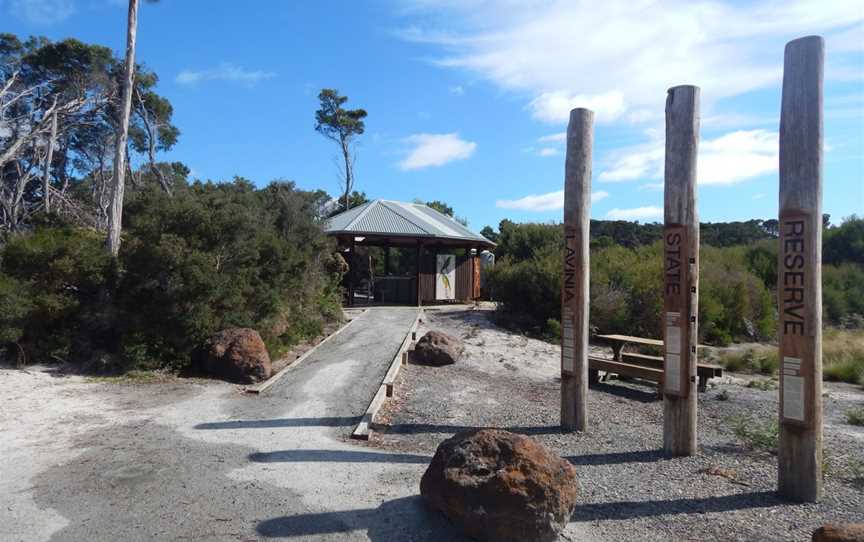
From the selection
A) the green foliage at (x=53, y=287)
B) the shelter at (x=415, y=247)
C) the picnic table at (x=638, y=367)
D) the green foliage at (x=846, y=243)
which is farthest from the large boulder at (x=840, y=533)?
the green foliage at (x=846, y=243)

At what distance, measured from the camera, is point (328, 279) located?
17.5m

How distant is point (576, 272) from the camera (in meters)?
7.23

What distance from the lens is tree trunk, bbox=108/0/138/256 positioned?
43.2 ft

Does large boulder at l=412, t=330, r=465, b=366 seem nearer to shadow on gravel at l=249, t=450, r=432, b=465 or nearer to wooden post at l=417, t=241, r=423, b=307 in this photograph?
shadow on gravel at l=249, t=450, r=432, b=465

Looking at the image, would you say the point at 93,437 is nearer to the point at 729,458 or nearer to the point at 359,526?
the point at 359,526

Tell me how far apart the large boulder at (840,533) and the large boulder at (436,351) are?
824cm

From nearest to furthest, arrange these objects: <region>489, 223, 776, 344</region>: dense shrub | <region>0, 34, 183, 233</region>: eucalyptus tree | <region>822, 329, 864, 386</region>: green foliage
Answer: <region>822, 329, 864, 386</region>: green foliage, <region>489, 223, 776, 344</region>: dense shrub, <region>0, 34, 183, 233</region>: eucalyptus tree

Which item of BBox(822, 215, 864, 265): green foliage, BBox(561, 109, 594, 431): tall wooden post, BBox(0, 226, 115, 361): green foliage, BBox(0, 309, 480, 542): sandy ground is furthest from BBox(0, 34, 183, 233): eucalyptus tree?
BBox(822, 215, 864, 265): green foliage

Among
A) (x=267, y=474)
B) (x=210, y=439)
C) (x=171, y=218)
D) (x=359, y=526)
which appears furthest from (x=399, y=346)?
(x=359, y=526)

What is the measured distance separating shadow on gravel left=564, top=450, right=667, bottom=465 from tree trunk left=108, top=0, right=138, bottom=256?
35.4 feet

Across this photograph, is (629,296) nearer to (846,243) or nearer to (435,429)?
(435,429)

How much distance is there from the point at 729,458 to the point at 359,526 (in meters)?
4.16

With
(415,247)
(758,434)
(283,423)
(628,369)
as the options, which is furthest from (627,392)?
(415,247)

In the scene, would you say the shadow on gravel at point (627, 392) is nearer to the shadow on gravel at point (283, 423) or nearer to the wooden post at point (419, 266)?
the shadow on gravel at point (283, 423)
